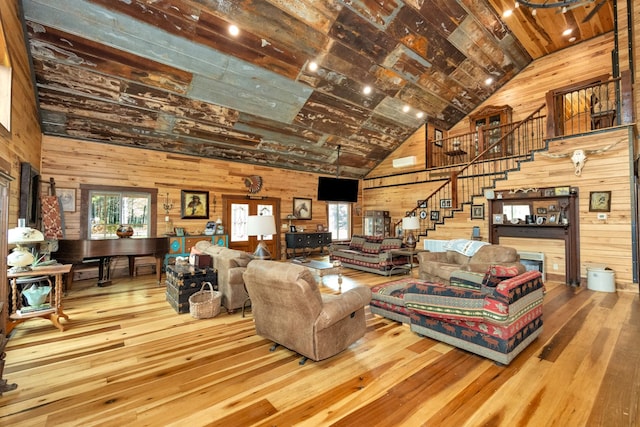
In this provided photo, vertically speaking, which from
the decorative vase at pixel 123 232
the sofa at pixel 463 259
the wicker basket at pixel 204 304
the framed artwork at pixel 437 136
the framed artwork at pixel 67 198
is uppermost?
the framed artwork at pixel 437 136

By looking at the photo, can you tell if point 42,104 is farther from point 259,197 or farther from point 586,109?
point 586,109

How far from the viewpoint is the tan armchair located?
2293mm

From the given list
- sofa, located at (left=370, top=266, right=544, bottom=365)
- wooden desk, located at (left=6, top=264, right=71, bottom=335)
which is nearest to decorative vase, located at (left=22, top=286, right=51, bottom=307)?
wooden desk, located at (left=6, top=264, right=71, bottom=335)

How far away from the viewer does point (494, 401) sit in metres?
1.95

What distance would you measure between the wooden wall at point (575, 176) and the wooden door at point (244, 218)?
4566 millimetres

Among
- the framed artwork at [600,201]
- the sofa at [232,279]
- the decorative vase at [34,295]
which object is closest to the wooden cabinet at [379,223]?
the framed artwork at [600,201]

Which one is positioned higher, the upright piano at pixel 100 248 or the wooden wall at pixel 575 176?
the wooden wall at pixel 575 176

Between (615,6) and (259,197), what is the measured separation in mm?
8986

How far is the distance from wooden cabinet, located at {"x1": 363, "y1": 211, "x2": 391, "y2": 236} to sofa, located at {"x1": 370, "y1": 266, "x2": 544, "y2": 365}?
657cm

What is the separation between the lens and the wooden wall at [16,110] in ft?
10.3

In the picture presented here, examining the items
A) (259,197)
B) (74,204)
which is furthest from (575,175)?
(74,204)

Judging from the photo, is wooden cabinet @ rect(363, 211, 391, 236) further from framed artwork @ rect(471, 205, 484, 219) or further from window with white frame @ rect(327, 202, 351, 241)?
framed artwork @ rect(471, 205, 484, 219)

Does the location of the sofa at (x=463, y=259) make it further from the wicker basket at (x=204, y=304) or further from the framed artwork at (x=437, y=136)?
the framed artwork at (x=437, y=136)

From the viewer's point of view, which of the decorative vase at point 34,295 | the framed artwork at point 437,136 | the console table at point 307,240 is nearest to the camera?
the decorative vase at point 34,295
